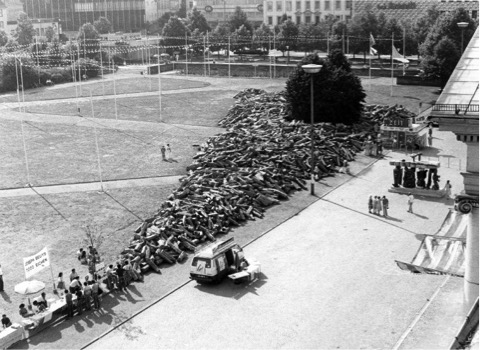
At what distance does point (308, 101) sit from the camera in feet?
198

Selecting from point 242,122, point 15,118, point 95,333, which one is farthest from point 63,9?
point 95,333

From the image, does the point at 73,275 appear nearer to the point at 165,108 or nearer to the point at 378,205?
the point at 378,205

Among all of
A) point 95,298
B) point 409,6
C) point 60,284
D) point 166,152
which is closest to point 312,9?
point 409,6

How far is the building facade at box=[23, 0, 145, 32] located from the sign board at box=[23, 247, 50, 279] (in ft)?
539

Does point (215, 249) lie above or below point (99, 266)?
above

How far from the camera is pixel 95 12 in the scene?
185750mm

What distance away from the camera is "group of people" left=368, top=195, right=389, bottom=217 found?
39000 mm

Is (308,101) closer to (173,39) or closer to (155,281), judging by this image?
(155,281)

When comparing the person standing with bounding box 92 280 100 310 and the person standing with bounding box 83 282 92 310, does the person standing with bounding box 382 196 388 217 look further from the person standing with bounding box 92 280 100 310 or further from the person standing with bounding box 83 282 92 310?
the person standing with bounding box 83 282 92 310

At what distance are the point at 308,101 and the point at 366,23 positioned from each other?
196ft

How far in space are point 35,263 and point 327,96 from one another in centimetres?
3711

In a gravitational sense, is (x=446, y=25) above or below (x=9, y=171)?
above

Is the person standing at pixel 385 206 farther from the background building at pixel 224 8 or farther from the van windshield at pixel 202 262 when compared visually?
the background building at pixel 224 8

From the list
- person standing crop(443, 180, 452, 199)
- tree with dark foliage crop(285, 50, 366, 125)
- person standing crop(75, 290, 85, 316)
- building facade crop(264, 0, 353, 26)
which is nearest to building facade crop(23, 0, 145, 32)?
building facade crop(264, 0, 353, 26)
